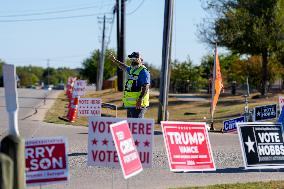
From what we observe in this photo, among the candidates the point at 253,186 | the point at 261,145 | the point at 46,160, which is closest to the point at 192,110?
the point at 261,145

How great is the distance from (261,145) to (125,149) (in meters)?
2.90

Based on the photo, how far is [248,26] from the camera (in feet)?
128

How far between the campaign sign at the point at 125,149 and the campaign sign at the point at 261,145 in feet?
7.60

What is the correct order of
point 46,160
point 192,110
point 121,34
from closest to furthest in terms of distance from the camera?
point 46,160 < point 192,110 < point 121,34

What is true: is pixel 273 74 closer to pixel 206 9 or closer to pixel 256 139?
pixel 206 9

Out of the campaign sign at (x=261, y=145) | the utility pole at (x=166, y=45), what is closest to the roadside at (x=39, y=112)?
the utility pole at (x=166, y=45)

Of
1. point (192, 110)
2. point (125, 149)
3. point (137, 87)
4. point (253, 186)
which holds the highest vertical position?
point (137, 87)

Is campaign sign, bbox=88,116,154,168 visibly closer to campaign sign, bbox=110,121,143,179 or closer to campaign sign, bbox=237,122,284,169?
campaign sign, bbox=110,121,143,179

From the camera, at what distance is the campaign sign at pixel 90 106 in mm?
20109

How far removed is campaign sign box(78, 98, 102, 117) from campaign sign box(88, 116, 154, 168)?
1047 centimetres

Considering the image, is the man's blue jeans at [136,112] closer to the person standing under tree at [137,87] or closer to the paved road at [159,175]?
the person standing under tree at [137,87]

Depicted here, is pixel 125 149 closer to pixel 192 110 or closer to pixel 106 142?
pixel 106 142

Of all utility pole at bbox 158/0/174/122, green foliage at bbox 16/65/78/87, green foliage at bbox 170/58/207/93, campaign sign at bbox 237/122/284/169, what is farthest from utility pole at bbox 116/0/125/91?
green foliage at bbox 16/65/78/87

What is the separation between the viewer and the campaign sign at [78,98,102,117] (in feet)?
66.0
